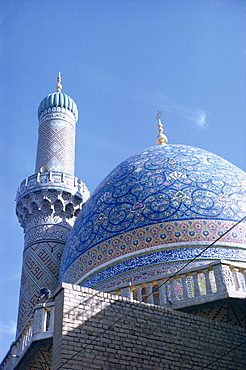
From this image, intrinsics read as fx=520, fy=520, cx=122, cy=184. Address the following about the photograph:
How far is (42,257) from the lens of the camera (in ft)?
29.8

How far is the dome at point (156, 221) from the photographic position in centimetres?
660

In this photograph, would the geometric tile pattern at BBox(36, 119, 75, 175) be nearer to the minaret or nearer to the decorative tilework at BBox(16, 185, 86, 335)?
the minaret

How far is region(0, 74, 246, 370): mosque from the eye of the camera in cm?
434

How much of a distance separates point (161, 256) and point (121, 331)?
2290 mm

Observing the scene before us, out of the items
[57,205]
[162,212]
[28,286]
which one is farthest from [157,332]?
[57,205]

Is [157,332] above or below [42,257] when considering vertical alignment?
below

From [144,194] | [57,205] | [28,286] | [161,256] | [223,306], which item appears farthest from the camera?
[57,205]

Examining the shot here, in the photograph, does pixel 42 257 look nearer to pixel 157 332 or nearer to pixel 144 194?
pixel 144 194

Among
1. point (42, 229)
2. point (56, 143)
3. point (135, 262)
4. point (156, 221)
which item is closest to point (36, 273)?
point (42, 229)

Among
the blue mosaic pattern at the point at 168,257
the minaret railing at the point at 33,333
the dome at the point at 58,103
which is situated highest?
the dome at the point at 58,103

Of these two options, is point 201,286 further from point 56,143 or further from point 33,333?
point 56,143

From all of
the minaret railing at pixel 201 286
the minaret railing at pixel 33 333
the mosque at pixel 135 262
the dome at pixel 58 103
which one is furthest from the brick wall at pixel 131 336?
the dome at pixel 58 103

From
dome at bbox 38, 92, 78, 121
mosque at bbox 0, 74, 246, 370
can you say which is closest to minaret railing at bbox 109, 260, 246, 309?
mosque at bbox 0, 74, 246, 370

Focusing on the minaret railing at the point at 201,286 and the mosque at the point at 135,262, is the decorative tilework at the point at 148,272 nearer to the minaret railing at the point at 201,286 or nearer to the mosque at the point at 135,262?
the mosque at the point at 135,262
